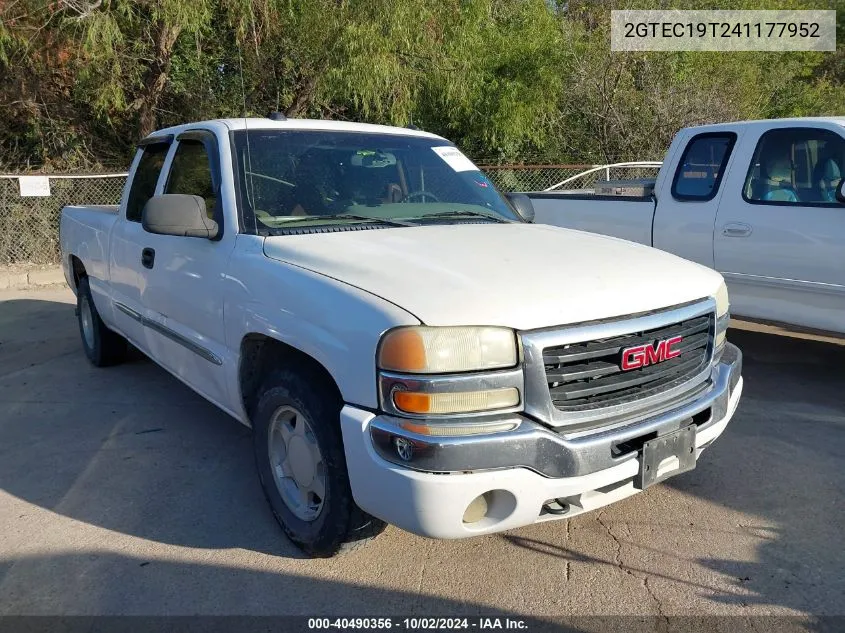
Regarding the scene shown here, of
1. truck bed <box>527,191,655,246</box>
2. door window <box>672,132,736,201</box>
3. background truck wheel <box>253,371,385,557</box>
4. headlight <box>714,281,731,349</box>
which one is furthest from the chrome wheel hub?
door window <box>672,132,736,201</box>

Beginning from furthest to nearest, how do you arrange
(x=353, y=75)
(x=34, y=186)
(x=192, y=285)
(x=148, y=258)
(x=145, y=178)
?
(x=353, y=75)
(x=34, y=186)
(x=145, y=178)
(x=148, y=258)
(x=192, y=285)

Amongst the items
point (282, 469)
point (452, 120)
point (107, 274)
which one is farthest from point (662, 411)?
point (452, 120)

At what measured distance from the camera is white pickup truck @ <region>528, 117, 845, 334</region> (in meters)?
4.95

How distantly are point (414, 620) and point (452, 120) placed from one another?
1419 cm

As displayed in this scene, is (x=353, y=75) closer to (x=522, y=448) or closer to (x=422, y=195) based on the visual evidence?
(x=422, y=195)

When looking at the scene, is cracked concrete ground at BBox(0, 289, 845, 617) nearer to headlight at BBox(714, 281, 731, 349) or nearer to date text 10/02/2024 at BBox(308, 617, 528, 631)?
date text 10/02/2024 at BBox(308, 617, 528, 631)

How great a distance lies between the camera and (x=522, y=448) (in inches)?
96.2

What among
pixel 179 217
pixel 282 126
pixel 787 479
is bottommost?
pixel 787 479

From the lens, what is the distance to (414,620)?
8.89 feet

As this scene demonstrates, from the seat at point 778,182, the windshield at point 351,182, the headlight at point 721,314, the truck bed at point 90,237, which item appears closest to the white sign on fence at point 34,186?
the truck bed at point 90,237

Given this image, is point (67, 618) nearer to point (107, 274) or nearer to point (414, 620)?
point (414, 620)

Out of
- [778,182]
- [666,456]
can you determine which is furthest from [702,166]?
[666,456]

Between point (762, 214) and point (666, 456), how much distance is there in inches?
127

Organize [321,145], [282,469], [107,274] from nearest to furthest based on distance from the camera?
[282,469] → [321,145] → [107,274]
